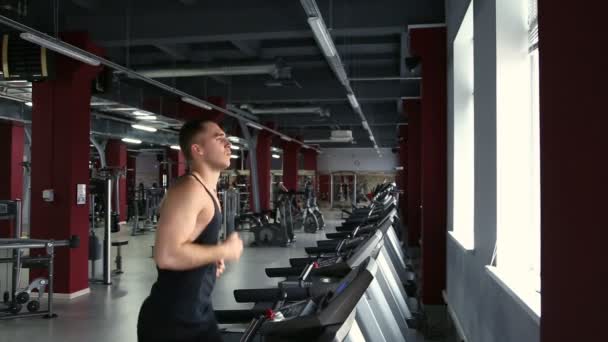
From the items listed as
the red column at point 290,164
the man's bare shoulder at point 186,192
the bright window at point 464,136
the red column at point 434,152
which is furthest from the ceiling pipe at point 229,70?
the red column at point 290,164

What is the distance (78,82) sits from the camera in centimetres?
645

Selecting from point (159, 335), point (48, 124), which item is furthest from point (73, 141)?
point (159, 335)

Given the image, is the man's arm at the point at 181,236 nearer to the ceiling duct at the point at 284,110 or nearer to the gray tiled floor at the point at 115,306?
the gray tiled floor at the point at 115,306

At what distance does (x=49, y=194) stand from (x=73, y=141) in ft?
2.31

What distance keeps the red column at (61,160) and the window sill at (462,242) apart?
176 inches

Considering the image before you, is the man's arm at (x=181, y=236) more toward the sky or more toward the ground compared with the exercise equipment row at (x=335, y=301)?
more toward the sky

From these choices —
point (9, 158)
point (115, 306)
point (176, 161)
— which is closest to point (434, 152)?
point (115, 306)

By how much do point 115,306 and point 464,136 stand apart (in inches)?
170

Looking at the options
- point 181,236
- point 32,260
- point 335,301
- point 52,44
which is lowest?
point 32,260

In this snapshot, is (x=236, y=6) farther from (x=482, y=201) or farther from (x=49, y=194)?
(x=482, y=201)

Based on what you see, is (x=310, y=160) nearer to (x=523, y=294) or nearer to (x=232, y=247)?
(x=523, y=294)

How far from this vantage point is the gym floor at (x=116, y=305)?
4.80 metres

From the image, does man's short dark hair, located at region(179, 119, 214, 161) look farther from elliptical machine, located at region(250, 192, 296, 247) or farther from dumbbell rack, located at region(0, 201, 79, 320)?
elliptical machine, located at region(250, 192, 296, 247)

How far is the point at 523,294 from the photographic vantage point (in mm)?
2486
